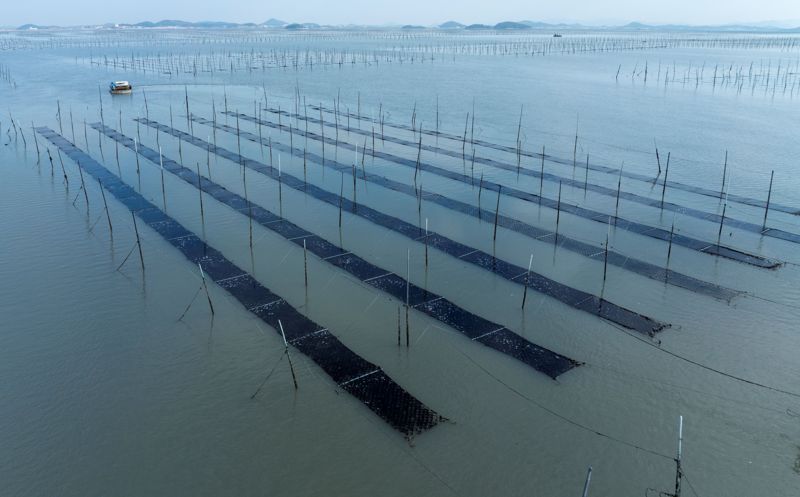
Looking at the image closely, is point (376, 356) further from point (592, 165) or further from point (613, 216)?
point (592, 165)

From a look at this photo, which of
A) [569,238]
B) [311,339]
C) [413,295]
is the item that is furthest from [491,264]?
[311,339]

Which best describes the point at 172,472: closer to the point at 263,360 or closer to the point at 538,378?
the point at 263,360

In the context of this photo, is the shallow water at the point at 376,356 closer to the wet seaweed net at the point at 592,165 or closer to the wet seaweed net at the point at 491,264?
the wet seaweed net at the point at 491,264

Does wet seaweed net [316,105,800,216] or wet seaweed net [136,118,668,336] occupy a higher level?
wet seaweed net [316,105,800,216]

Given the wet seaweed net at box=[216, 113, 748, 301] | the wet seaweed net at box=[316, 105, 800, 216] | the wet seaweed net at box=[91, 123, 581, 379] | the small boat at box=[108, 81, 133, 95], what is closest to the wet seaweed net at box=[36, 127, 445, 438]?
the wet seaweed net at box=[91, 123, 581, 379]

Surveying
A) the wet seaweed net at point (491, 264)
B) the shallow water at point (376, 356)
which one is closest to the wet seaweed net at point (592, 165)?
the shallow water at point (376, 356)

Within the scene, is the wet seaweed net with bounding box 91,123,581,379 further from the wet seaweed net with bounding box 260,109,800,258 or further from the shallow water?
the wet seaweed net with bounding box 260,109,800,258
